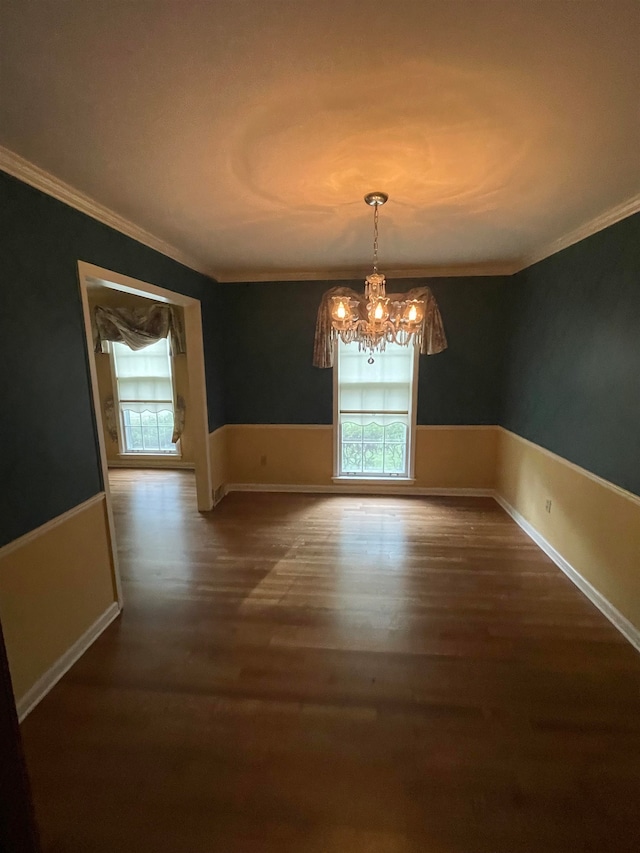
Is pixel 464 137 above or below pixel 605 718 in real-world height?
above

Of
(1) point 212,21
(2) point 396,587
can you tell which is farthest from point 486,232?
(2) point 396,587

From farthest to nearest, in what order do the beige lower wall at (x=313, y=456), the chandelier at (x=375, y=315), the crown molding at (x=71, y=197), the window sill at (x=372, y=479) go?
the window sill at (x=372, y=479)
the beige lower wall at (x=313, y=456)
the chandelier at (x=375, y=315)
the crown molding at (x=71, y=197)

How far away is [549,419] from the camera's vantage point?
3.34 metres

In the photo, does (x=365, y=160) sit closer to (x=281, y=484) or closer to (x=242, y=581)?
(x=242, y=581)

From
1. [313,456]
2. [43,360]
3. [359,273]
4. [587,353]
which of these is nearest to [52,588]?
[43,360]

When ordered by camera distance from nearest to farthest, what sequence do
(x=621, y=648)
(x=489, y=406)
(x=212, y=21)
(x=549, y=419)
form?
(x=212, y=21) → (x=621, y=648) → (x=549, y=419) → (x=489, y=406)

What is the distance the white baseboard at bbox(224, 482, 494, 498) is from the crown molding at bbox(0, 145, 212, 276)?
9.28 feet

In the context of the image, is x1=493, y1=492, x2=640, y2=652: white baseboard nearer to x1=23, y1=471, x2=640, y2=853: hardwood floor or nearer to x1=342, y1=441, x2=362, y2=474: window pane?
x1=23, y1=471, x2=640, y2=853: hardwood floor

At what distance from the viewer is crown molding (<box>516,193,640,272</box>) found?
232 centimetres

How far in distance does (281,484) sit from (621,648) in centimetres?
350

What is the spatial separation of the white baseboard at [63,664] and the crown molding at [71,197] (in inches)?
95.9

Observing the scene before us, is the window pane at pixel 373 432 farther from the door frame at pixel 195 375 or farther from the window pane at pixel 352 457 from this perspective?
the door frame at pixel 195 375

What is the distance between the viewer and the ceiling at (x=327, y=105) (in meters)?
1.06

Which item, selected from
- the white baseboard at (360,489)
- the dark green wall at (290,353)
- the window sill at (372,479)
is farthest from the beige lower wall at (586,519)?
the window sill at (372,479)
